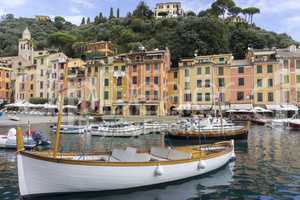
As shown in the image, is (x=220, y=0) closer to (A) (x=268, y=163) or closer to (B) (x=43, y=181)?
(A) (x=268, y=163)

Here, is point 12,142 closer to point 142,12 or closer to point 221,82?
point 221,82

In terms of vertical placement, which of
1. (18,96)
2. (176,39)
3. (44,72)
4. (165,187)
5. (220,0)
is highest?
(220,0)

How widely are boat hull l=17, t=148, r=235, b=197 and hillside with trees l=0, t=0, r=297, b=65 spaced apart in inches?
2588

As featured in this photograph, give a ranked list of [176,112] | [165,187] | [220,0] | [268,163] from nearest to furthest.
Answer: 1. [165,187]
2. [268,163]
3. [176,112]
4. [220,0]

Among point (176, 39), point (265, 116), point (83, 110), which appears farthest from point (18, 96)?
point (265, 116)

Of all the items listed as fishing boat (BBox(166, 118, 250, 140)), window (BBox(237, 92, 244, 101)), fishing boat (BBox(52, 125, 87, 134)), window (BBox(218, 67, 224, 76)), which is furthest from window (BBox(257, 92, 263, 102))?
fishing boat (BBox(52, 125, 87, 134))

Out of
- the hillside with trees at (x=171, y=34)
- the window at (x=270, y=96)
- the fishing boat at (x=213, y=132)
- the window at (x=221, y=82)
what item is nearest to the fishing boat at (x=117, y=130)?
the fishing boat at (x=213, y=132)

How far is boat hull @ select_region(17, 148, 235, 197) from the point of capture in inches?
470

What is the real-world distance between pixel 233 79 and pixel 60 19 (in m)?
122

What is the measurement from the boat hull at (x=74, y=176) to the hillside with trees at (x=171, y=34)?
6573 cm

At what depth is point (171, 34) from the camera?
87.1 metres

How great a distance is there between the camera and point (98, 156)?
15.9m

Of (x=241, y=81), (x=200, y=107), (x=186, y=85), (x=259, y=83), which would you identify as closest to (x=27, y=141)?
(x=200, y=107)

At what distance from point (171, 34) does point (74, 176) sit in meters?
78.5
